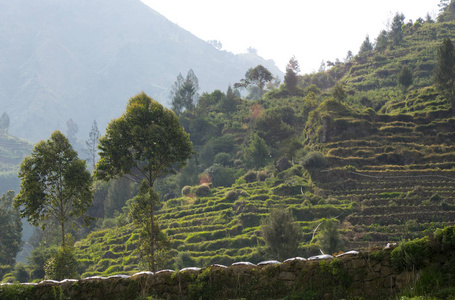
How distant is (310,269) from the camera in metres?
10.5

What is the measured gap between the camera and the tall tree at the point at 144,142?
80.5 ft

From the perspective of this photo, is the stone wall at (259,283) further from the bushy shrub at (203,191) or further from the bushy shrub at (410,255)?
the bushy shrub at (203,191)

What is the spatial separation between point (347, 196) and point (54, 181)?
29.4m

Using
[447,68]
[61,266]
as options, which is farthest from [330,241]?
[447,68]

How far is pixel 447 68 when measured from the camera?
51.4 m

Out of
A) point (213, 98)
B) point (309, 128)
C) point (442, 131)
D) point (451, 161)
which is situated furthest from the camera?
point (213, 98)

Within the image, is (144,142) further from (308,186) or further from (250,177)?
(250,177)

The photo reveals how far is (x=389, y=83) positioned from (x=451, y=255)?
258 ft

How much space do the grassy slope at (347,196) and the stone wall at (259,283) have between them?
23.8m

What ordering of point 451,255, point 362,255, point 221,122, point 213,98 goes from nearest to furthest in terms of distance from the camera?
1. point 451,255
2. point 362,255
3. point 221,122
4. point 213,98

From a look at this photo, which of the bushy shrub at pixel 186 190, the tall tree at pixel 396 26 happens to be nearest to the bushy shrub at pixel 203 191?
the bushy shrub at pixel 186 190

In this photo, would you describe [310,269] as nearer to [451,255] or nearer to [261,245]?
[451,255]

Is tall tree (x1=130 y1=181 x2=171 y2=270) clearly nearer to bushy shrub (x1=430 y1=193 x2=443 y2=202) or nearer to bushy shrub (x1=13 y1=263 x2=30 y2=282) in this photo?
bushy shrub (x1=13 y1=263 x2=30 y2=282)

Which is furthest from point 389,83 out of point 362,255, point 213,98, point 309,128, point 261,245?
point 362,255
